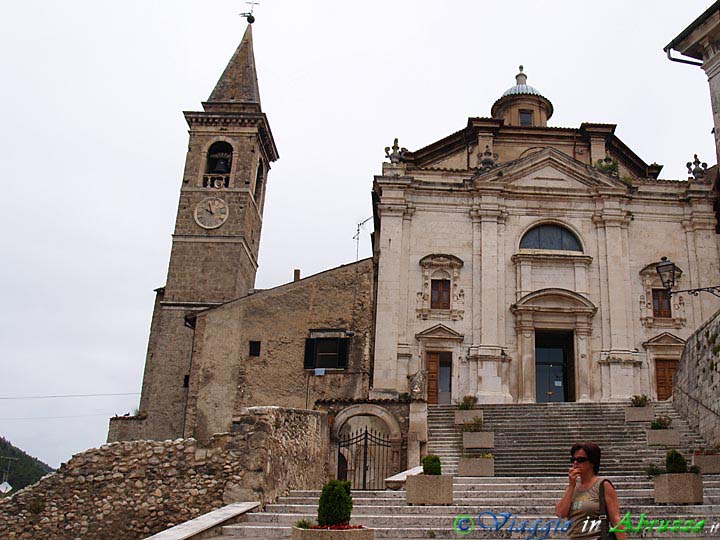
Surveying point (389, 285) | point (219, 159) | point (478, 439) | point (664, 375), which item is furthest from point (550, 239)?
point (219, 159)

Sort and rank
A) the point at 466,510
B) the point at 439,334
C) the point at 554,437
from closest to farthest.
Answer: the point at 466,510 < the point at 554,437 < the point at 439,334

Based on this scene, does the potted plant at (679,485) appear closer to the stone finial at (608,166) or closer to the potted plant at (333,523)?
the potted plant at (333,523)

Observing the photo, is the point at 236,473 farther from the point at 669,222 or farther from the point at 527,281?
the point at 669,222

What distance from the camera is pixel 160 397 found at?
30844 mm

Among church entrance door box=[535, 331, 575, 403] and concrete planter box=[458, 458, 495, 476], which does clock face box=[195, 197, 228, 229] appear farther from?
concrete planter box=[458, 458, 495, 476]

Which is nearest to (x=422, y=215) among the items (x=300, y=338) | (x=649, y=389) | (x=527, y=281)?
(x=527, y=281)

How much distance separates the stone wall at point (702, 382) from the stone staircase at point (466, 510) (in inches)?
149

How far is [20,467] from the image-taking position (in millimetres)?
56094

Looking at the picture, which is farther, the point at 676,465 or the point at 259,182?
the point at 259,182

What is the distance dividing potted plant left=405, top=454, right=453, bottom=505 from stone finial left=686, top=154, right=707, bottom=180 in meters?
23.1

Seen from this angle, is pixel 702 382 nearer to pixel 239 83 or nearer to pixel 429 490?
pixel 429 490

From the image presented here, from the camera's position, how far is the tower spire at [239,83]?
37.8 m

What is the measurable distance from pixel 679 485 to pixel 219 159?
1155 inches

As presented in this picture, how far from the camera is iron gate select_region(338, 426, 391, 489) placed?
1983cm
